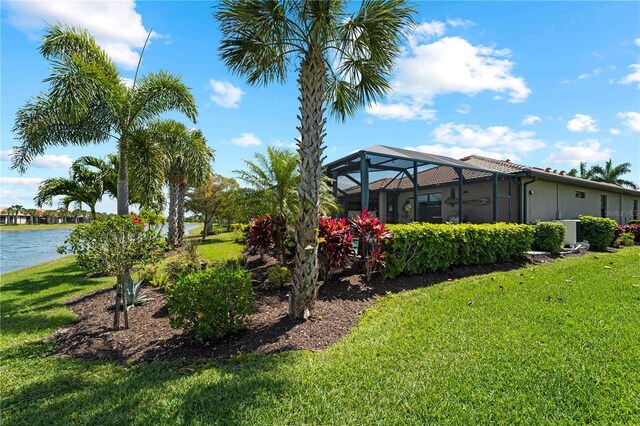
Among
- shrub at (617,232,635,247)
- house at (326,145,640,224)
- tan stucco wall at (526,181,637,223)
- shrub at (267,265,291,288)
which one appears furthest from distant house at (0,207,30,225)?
shrub at (617,232,635,247)

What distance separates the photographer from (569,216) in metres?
17.2

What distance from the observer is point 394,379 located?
3.09 meters

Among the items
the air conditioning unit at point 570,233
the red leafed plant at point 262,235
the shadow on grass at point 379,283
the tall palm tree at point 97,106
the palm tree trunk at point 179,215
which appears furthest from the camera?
the palm tree trunk at point 179,215

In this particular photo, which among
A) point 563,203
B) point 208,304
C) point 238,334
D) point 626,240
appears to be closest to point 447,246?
point 238,334

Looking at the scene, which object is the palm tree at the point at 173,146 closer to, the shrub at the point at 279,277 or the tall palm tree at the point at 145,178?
the tall palm tree at the point at 145,178

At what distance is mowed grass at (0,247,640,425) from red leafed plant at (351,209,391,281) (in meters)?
2.10

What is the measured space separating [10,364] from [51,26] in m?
8.37

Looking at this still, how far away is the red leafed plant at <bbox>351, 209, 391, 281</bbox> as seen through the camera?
7.05 m

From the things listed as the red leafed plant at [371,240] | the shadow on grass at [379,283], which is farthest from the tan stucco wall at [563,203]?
the red leafed plant at [371,240]

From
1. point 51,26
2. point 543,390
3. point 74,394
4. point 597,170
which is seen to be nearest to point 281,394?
point 74,394

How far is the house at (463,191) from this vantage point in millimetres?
12547

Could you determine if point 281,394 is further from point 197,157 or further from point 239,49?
point 197,157

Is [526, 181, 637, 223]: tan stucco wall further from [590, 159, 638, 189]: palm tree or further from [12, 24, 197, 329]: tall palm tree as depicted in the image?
[590, 159, 638, 189]: palm tree

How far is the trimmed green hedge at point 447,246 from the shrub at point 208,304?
13.1 feet
